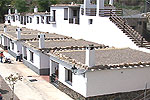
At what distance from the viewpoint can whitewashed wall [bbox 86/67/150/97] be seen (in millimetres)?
15414

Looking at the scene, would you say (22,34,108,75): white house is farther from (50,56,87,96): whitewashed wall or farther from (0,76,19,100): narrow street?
(0,76,19,100): narrow street

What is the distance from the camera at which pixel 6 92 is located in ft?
59.5

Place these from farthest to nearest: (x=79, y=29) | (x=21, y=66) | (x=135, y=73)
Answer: (x=79, y=29) < (x=21, y=66) < (x=135, y=73)

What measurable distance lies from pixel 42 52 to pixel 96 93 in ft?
26.4

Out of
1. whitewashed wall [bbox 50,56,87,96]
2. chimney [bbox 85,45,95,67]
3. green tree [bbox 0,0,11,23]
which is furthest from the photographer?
green tree [bbox 0,0,11,23]

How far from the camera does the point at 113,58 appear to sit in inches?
677

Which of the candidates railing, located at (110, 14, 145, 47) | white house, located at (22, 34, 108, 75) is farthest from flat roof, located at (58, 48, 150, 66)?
white house, located at (22, 34, 108, 75)

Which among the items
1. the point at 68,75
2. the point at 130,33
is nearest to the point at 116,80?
the point at 68,75

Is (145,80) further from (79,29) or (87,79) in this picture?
(79,29)

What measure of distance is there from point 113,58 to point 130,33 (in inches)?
224

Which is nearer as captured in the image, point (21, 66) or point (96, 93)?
point (96, 93)

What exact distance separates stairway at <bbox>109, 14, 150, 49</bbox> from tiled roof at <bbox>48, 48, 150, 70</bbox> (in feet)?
3.77

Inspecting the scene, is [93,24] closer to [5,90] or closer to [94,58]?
[94,58]

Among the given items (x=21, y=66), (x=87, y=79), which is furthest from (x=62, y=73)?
(x=21, y=66)
